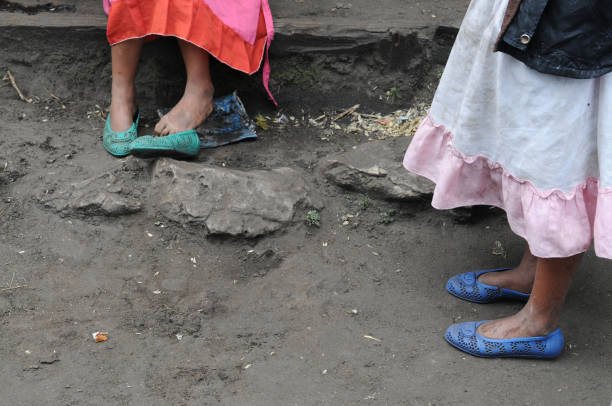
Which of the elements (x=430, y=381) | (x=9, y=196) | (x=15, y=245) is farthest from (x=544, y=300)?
(x=9, y=196)

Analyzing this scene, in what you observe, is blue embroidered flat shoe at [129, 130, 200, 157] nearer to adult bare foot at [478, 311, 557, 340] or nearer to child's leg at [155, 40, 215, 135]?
child's leg at [155, 40, 215, 135]

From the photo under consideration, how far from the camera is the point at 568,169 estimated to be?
1640mm

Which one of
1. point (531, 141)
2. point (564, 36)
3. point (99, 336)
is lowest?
point (99, 336)

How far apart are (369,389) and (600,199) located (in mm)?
790

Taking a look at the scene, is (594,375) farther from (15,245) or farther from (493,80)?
(15,245)

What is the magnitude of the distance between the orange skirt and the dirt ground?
1.31 ft

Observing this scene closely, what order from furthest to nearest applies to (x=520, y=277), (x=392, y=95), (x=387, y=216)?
(x=392, y=95)
(x=387, y=216)
(x=520, y=277)

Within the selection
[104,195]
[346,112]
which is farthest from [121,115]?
[346,112]

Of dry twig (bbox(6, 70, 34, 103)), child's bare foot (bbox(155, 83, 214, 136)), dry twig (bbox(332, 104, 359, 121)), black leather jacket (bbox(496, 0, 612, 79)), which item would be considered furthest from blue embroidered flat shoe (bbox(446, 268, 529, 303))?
dry twig (bbox(6, 70, 34, 103))

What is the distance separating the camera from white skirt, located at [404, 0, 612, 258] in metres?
1.59

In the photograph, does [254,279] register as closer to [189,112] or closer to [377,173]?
[377,173]

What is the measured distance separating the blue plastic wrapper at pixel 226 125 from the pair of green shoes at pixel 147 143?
99 mm

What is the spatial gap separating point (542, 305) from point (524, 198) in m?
0.37

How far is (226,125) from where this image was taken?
2.84 meters
